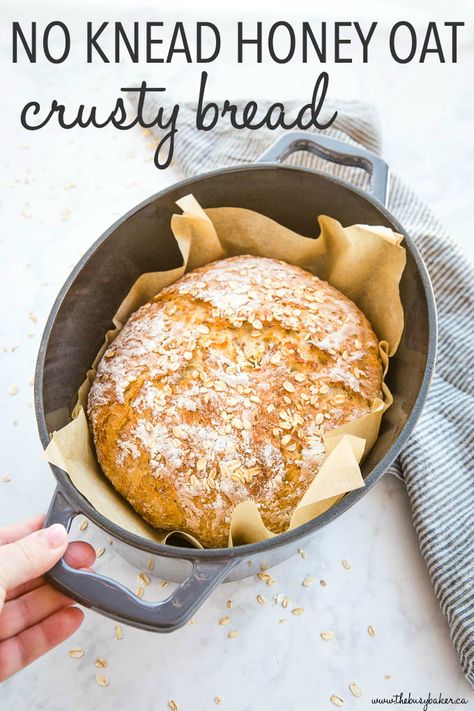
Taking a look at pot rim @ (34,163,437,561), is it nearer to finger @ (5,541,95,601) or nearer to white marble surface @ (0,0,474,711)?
finger @ (5,541,95,601)

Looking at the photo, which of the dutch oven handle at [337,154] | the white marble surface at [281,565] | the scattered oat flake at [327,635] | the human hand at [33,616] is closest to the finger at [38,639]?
the human hand at [33,616]

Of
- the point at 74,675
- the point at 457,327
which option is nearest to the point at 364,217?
the point at 457,327

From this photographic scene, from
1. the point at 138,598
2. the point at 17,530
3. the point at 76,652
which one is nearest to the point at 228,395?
the point at 138,598

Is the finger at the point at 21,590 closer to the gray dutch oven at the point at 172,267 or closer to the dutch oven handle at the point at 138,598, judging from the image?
the gray dutch oven at the point at 172,267

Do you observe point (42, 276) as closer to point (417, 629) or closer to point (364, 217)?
point (364, 217)

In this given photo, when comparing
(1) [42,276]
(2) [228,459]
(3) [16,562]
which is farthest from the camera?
(1) [42,276]

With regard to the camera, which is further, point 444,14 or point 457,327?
point 444,14
